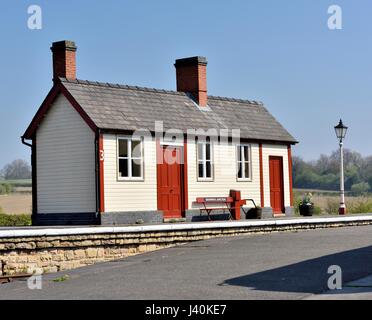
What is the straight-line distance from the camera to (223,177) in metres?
28.1

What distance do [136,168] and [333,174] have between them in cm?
8494

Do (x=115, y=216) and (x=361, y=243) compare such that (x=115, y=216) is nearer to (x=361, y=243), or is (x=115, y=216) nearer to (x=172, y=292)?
(x=361, y=243)

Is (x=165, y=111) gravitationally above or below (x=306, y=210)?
above

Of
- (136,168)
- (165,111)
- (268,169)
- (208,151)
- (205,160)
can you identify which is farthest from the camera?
(268,169)

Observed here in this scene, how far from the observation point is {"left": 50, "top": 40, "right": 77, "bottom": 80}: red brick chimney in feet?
83.7

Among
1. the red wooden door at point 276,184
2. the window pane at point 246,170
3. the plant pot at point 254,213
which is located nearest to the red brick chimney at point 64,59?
the window pane at point 246,170

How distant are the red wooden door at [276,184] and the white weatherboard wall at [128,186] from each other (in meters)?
6.34

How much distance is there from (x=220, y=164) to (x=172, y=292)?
49.9ft

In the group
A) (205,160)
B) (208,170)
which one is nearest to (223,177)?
(208,170)

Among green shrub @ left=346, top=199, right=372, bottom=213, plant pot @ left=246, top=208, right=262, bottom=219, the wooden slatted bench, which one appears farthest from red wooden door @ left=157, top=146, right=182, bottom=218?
green shrub @ left=346, top=199, right=372, bottom=213

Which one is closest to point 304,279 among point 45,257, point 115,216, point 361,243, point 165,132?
point 361,243

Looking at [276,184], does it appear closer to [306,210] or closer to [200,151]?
[306,210]

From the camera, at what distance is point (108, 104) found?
A: 2556 cm

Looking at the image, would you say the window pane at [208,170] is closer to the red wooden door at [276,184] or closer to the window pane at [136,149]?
the window pane at [136,149]
